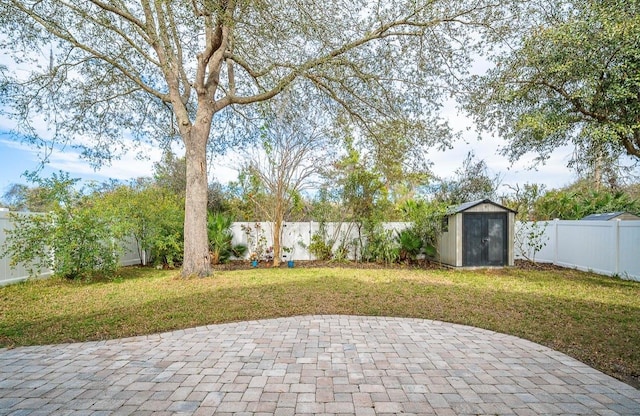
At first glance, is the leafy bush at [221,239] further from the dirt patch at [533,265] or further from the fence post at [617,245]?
the fence post at [617,245]

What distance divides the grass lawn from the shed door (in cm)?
160

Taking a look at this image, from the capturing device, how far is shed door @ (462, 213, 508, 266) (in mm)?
10219

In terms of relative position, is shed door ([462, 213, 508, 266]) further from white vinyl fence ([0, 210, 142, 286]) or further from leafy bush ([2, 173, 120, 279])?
white vinyl fence ([0, 210, 142, 286])

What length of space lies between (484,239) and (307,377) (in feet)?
29.4

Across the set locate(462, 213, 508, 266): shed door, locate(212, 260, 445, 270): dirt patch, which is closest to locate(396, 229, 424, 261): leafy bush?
locate(212, 260, 445, 270): dirt patch

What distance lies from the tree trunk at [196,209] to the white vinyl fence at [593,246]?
997 cm

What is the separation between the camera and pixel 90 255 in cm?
755

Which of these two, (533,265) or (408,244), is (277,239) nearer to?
(408,244)

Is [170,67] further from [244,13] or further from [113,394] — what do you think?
[113,394]

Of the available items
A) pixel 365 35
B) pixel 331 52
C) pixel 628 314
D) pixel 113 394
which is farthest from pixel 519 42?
pixel 113 394

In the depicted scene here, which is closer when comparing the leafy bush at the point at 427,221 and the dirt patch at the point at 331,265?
the dirt patch at the point at 331,265

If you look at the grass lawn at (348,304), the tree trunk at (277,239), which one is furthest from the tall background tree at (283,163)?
the grass lawn at (348,304)

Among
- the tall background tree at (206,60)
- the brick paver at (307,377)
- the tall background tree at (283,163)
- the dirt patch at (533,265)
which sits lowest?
the dirt patch at (533,265)

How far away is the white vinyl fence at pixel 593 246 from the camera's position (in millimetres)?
8148
